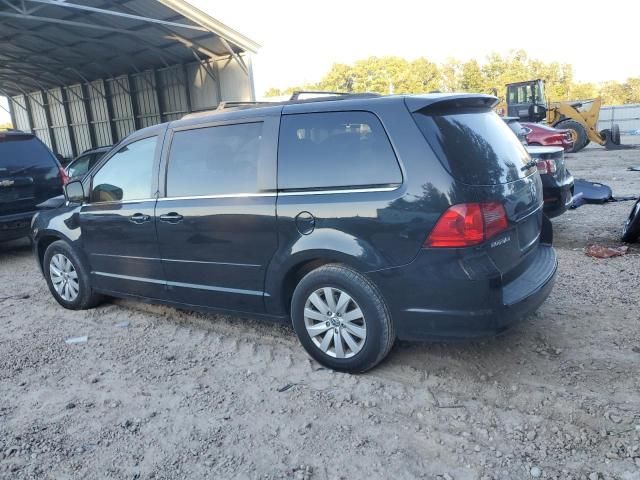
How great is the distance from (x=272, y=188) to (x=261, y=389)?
136cm

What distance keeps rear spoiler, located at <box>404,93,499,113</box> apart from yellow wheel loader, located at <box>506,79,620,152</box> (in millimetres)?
18557

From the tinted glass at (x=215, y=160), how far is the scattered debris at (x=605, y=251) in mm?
4158

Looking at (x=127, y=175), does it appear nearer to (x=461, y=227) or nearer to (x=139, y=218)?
(x=139, y=218)

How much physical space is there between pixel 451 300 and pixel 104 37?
1935cm

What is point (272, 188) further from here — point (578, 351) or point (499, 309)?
point (578, 351)

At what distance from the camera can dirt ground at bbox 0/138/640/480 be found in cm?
271

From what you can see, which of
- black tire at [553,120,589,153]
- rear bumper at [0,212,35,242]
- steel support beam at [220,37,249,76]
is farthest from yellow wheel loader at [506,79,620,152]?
rear bumper at [0,212,35,242]

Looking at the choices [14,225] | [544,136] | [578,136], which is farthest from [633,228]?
[578,136]

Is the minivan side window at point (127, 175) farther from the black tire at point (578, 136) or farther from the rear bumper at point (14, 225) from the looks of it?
the black tire at point (578, 136)

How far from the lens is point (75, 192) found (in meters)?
4.96

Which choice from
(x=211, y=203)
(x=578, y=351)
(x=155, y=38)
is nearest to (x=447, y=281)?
(x=578, y=351)

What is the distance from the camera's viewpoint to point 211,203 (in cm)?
394

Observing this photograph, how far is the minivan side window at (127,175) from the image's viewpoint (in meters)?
4.49

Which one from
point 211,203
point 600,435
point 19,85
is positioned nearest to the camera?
point 600,435
